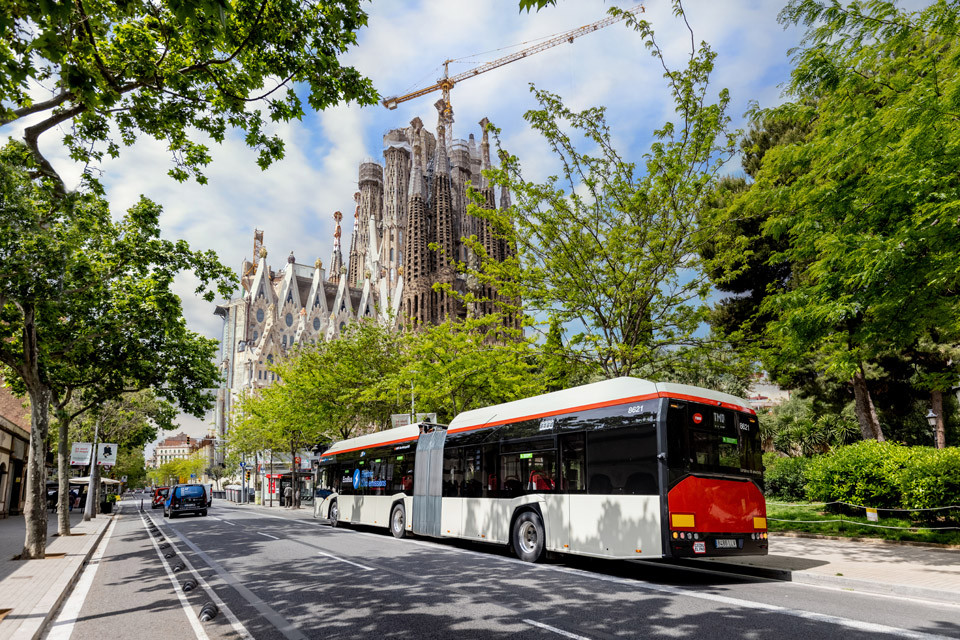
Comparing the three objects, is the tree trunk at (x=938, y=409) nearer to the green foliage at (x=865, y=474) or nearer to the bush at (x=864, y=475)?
the green foliage at (x=865, y=474)

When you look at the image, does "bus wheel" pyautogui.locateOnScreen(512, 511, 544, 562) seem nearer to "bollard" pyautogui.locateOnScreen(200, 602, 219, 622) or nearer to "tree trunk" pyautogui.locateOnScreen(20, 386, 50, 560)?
"bollard" pyautogui.locateOnScreen(200, 602, 219, 622)

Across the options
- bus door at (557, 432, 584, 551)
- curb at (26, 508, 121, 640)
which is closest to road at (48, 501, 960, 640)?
curb at (26, 508, 121, 640)

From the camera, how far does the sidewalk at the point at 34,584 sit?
6.75 meters

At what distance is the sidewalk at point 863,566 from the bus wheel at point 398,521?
8.70 meters

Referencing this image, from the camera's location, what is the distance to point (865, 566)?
958cm

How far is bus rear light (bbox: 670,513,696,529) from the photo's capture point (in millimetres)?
8867

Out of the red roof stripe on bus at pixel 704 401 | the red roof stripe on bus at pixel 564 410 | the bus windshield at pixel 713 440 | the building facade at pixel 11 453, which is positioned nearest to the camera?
the bus windshield at pixel 713 440

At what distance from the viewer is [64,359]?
16.6m

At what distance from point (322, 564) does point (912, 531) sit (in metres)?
12.5

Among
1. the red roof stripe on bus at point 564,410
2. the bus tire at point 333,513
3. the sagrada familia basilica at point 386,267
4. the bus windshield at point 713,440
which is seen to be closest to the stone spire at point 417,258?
the sagrada familia basilica at point 386,267

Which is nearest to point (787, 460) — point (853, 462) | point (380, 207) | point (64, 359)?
point (853, 462)

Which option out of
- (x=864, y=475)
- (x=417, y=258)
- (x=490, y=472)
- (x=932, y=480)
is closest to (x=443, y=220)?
(x=417, y=258)

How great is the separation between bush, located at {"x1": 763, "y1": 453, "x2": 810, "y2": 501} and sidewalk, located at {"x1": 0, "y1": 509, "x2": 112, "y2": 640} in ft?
78.7

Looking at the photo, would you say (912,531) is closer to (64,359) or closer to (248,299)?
(64,359)
